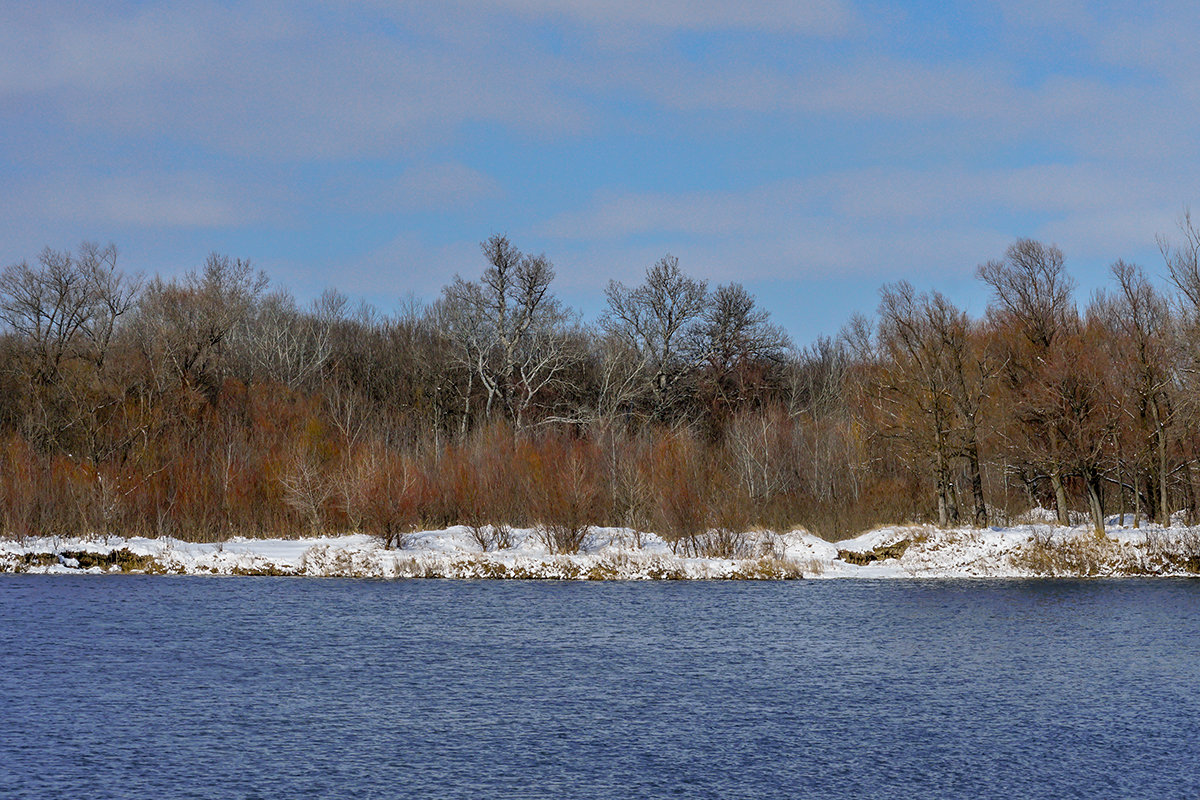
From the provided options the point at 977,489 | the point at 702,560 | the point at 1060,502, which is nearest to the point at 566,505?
the point at 702,560

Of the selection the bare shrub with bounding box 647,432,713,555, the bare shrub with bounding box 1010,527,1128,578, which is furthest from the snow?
the bare shrub with bounding box 647,432,713,555

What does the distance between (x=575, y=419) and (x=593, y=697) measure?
44697 mm

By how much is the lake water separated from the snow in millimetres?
7422

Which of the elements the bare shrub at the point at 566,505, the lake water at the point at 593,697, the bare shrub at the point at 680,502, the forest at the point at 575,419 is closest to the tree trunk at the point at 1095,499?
the forest at the point at 575,419

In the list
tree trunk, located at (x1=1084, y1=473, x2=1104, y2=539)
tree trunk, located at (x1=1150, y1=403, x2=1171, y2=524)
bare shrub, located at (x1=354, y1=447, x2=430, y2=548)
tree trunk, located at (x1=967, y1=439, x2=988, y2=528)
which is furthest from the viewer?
tree trunk, located at (x1=967, y1=439, x2=988, y2=528)

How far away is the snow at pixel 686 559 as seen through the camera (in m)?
43.2

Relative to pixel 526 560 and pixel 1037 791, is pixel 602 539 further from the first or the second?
pixel 1037 791

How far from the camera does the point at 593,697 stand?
69.4 ft

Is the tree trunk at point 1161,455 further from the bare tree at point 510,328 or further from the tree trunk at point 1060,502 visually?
the bare tree at point 510,328

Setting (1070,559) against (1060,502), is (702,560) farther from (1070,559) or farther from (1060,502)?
(1060,502)

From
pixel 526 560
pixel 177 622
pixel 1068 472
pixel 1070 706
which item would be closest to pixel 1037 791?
pixel 1070 706

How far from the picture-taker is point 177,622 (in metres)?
29.7

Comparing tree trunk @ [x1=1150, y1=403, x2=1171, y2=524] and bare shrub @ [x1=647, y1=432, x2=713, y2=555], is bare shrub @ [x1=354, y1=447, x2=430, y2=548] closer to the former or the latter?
bare shrub @ [x1=647, y1=432, x2=713, y2=555]

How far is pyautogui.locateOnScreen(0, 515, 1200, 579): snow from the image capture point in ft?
142
